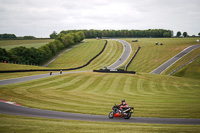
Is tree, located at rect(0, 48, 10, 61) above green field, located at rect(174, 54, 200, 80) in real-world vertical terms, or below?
above

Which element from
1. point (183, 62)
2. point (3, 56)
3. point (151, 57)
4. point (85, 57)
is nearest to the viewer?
point (183, 62)

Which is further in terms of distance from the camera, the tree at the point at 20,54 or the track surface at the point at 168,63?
the tree at the point at 20,54

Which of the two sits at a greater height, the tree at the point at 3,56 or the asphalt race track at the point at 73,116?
the tree at the point at 3,56

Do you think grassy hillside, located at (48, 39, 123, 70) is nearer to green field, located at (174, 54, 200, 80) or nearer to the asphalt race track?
green field, located at (174, 54, 200, 80)

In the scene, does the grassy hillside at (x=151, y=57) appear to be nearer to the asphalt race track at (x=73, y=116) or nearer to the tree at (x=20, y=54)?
the tree at (x=20, y=54)

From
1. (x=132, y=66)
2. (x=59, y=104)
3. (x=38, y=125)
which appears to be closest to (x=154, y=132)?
(x=38, y=125)

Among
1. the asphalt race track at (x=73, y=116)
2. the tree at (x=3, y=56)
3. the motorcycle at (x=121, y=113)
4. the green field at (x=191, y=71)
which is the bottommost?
the green field at (x=191, y=71)

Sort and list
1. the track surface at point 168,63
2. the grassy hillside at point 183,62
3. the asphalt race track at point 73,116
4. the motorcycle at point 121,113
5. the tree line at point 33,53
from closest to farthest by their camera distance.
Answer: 1. the asphalt race track at point 73,116
2. the motorcycle at point 121,113
3. the grassy hillside at point 183,62
4. the track surface at point 168,63
5. the tree line at point 33,53

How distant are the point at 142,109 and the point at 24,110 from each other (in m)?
12.6

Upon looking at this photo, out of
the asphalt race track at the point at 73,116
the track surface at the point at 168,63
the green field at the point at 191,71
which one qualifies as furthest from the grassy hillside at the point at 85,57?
the asphalt race track at the point at 73,116

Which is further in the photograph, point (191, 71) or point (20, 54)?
point (20, 54)

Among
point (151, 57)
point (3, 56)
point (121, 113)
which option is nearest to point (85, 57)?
point (151, 57)

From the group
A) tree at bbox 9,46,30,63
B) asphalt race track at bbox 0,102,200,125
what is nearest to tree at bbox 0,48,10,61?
tree at bbox 9,46,30,63

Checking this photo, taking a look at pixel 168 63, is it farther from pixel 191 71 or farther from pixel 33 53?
pixel 33 53
